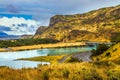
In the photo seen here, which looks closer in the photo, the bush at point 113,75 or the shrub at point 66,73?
the bush at point 113,75

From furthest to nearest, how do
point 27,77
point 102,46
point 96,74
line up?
point 102,46 < point 96,74 < point 27,77

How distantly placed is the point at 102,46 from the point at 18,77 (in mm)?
92565

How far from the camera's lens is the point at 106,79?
1606 cm

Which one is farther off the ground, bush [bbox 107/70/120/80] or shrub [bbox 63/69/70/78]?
shrub [bbox 63/69/70/78]

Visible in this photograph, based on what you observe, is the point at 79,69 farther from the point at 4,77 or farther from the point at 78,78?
the point at 4,77

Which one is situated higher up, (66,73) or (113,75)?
(66,73)

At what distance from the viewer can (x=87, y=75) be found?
15.6m

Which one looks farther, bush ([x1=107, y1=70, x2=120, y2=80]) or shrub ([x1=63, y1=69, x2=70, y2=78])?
shrub ([x1=63, y1=69, x2=70, y2=78])

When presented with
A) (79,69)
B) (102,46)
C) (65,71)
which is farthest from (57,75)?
(102,46)

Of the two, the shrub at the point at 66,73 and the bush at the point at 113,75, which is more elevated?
the shrub at the point at 66,73

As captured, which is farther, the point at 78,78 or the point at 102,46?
the point at 102,46

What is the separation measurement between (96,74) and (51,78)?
2.55 meters

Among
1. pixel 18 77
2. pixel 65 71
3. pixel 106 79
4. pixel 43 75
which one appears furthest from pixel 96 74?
pixel 18 77

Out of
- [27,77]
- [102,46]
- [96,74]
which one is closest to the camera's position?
[27,77]
